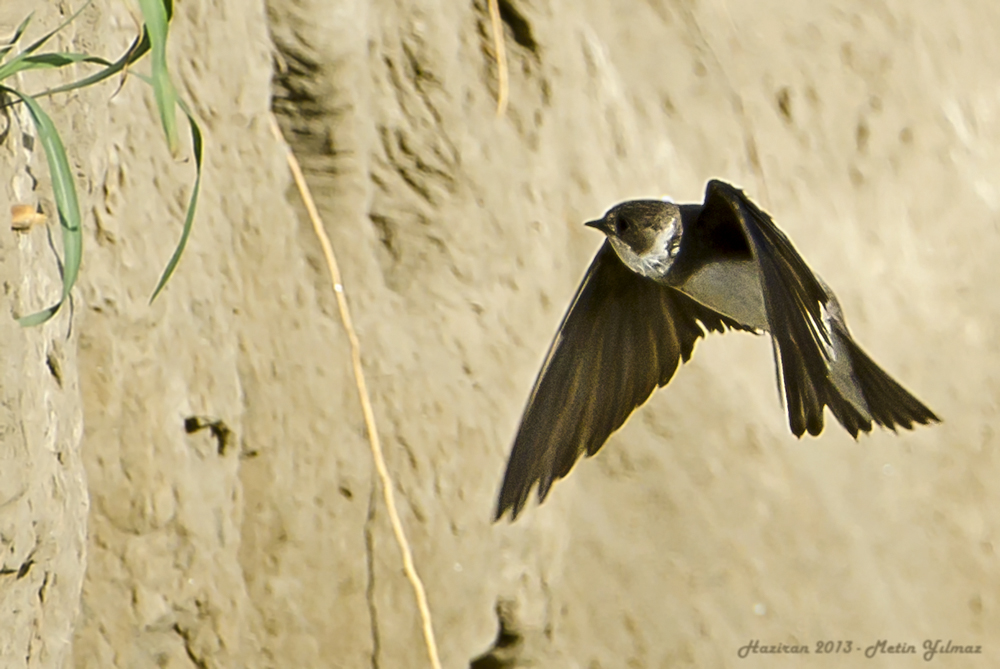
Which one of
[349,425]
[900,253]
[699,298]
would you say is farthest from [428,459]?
[900,253]

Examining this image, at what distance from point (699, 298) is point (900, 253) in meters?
1.34

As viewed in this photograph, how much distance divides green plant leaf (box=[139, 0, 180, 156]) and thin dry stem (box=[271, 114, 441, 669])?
57 centimetres

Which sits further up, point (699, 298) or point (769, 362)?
point (699, 298)

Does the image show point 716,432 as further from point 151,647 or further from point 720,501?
point 151,647

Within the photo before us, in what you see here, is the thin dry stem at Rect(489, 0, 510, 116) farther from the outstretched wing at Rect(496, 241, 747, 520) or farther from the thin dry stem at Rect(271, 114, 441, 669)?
the outstretched wing at Rect(496, 241, 747, 520)

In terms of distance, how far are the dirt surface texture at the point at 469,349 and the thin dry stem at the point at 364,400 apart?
1.0 inches

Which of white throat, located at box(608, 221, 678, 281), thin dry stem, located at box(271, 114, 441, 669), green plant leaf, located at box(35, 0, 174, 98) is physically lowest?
thin dry stem, located at box(271, 114, 441, 669)

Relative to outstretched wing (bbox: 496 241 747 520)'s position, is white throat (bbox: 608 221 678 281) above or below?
above

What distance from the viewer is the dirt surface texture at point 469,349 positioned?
1.46m

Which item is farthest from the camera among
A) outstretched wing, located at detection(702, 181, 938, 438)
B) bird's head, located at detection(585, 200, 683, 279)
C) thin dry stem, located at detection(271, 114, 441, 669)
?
thin dry stem, located at detection(271, 114, 441, 669)

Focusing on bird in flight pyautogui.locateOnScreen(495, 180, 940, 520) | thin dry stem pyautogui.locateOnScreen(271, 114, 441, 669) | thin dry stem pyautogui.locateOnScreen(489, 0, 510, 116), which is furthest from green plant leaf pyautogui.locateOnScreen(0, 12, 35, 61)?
thin dry stem pyautogui.locateOnScreen(489, 0, 510, 116)

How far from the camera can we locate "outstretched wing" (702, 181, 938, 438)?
1.00 m

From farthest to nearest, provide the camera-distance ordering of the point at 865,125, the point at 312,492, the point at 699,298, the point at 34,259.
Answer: the point at 865,125 < the point at 312,492 < the point at 699,298 < the point at 34,259

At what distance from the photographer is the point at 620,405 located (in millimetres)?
1479
